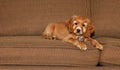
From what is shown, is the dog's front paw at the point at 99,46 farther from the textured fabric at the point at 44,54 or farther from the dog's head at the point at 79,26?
the dog's head at the point at 79,26

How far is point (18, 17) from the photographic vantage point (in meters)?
2.55

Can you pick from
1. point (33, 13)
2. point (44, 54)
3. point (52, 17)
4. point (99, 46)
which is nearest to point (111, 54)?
point (99, 46)

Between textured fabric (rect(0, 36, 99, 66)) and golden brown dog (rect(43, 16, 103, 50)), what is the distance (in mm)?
71

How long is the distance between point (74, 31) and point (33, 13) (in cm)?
61

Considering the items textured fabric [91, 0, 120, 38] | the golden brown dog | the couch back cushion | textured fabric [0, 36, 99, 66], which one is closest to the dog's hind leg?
the golden brown dog

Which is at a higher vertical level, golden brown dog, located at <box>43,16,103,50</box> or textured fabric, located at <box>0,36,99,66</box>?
golden brown dog, located at <box>43,16,103,50</box>

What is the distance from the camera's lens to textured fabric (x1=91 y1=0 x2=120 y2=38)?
249cm

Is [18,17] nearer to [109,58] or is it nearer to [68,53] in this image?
[68,53]

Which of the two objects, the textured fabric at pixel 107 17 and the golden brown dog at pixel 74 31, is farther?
the textured fabric at pixel 107 17

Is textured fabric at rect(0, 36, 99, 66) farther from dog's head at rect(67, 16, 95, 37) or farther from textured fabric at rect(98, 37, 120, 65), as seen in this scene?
dog's head at rect(67, 16, 95, 37)

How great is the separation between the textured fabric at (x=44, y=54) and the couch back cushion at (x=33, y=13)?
1.80 ft

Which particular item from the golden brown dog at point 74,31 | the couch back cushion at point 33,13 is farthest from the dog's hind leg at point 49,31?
the couch back cushion at point 33,13

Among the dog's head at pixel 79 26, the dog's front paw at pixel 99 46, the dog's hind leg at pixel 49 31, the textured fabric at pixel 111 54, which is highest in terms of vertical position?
the dog's head at pixel 79 26

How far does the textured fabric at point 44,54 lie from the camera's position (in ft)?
6.45
